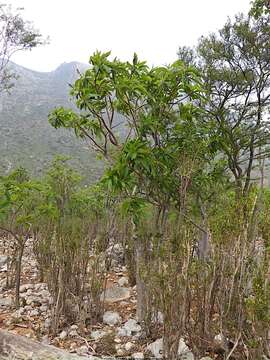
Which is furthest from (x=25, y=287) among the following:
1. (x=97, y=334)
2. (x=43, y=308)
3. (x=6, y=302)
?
(x=97, y=334)

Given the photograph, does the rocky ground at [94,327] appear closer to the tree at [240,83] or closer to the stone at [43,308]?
the stone at [43,308]

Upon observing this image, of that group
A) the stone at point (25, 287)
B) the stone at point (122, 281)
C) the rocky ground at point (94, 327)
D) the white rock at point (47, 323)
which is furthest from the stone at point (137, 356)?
the stone at point (25, 287)

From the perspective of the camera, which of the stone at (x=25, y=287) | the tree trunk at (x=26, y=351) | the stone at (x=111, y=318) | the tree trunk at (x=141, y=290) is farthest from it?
the stone at (x=25, y=287)

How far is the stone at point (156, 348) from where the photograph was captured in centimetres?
320

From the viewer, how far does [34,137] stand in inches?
1280

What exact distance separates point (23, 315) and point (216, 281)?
8.71ft

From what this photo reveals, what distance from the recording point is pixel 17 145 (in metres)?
29.9

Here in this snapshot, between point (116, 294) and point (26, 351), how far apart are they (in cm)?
264

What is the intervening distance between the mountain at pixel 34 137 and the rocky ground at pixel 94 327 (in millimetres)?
13403

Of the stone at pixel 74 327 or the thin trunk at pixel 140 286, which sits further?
the stone at pixel 74 327

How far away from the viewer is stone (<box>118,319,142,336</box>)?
150 inches

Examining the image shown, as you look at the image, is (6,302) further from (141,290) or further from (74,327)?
(141,290)

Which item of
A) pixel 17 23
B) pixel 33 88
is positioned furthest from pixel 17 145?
pixel 33 88

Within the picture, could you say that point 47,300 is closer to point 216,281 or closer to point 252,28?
point 216,281
